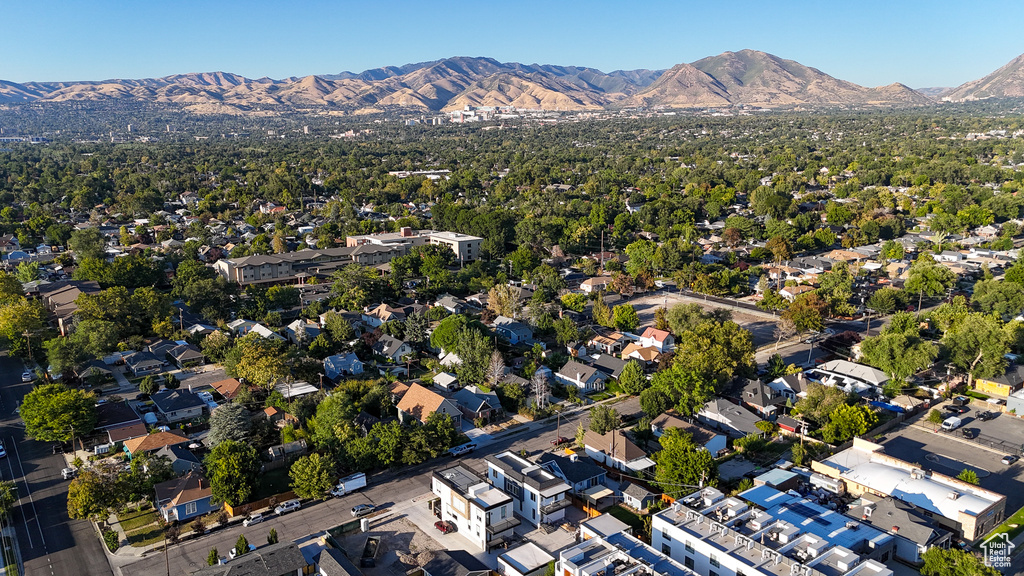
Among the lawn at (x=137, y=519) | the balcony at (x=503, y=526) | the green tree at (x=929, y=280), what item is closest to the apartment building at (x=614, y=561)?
the balcony at (x=503, y=526)

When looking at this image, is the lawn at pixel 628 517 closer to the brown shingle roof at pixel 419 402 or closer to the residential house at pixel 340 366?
the brown shingle roof at pixel 419 402

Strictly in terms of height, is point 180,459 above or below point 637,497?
above

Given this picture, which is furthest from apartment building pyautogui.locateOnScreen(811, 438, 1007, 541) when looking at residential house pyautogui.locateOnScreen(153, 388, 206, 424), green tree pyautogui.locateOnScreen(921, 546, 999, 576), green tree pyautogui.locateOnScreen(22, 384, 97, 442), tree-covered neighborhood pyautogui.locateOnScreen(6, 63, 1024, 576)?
green tree pyautogui.locateOnScreen(22, 384, 97, 442)

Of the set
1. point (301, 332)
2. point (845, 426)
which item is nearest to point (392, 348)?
point (301, 332)

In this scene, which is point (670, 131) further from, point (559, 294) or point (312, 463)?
point (312, 463)

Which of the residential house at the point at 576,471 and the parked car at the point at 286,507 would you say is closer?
the parked car at the point at 286,507

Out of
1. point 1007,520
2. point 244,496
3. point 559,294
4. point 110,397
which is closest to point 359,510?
point 244,496

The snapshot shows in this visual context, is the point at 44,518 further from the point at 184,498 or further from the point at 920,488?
the point at 920,488
